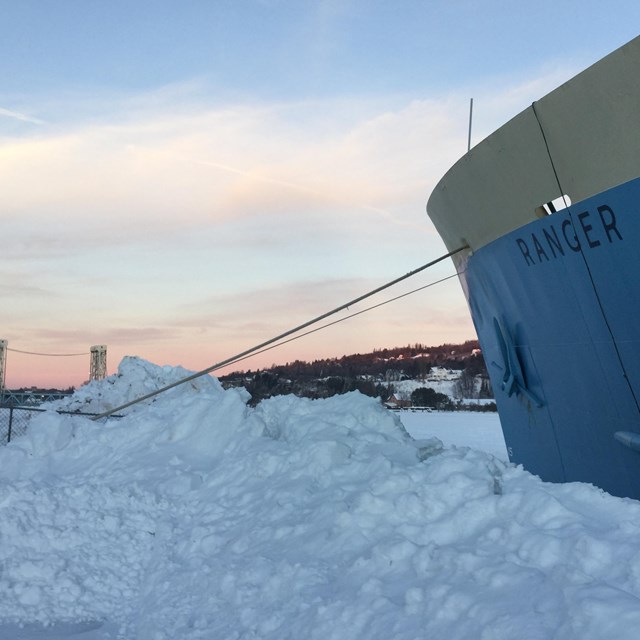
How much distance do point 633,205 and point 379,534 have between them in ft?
9.51

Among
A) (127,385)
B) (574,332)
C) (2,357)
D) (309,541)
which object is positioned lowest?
(309,541)

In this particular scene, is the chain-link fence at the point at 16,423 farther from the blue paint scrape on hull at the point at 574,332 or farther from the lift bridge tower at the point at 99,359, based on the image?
the lift bridge tower at the point at 99,359

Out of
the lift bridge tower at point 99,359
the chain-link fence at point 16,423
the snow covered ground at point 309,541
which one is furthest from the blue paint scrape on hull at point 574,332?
the lift bridge tower at point 99,359

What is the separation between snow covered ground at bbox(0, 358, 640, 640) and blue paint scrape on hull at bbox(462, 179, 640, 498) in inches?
40.5

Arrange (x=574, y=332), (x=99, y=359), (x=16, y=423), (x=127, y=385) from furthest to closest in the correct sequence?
(x=99, y=359)
(x=127, y=385)
(x=16, y=423)
(x=574, y=332)

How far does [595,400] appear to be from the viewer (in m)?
5.70

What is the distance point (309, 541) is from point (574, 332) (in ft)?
9.24

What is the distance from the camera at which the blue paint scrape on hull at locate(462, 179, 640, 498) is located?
16.1 feet

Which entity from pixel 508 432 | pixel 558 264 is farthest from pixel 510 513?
pixel 508 432

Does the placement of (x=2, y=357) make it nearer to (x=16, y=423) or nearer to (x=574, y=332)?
(x=16, y=423)

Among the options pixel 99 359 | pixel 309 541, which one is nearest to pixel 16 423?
pixel 309 541

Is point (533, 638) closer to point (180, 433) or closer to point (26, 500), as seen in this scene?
point (26, 500)

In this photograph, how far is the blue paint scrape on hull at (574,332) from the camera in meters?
4.89

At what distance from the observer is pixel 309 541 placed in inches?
201
